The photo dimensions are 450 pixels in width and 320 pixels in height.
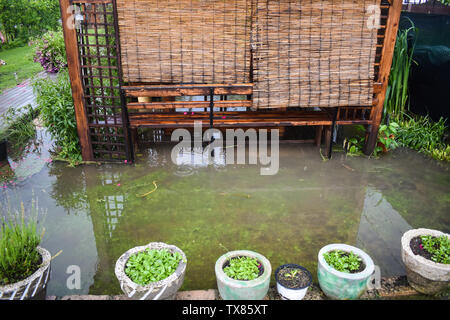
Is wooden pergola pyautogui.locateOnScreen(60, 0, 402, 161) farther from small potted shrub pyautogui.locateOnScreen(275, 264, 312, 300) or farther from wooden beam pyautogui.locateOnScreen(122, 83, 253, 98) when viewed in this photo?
small potted shrub pyautogui.locateOnScreen(275, 264, 312, 300)

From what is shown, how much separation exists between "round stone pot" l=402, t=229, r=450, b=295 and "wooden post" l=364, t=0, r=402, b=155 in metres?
3.37

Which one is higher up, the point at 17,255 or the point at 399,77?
the point at 399,77

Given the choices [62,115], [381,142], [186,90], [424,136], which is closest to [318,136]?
[381,142]

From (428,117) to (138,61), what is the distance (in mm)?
6201

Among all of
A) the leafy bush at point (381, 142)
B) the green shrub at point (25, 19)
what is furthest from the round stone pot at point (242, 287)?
the green shrub at point (25, 19)

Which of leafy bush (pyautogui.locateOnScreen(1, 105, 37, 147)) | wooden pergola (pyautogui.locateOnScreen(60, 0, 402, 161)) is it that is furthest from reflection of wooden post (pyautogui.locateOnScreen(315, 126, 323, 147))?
leafy bush (pyautogui.locateOnScreen(1, 105, 37, 147))

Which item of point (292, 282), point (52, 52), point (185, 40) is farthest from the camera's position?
point (52, 52)

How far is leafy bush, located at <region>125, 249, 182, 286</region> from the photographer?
11.8 ft

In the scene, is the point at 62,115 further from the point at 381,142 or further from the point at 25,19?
the point at 25,19

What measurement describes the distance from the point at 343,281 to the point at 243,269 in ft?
3.23

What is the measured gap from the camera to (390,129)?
7.24 metres

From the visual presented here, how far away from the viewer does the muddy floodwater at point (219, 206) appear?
4.78m

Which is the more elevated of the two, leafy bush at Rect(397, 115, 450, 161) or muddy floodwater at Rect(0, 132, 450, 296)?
leafy bush at Rect(397, 115, 450, 161)

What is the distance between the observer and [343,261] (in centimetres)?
391
